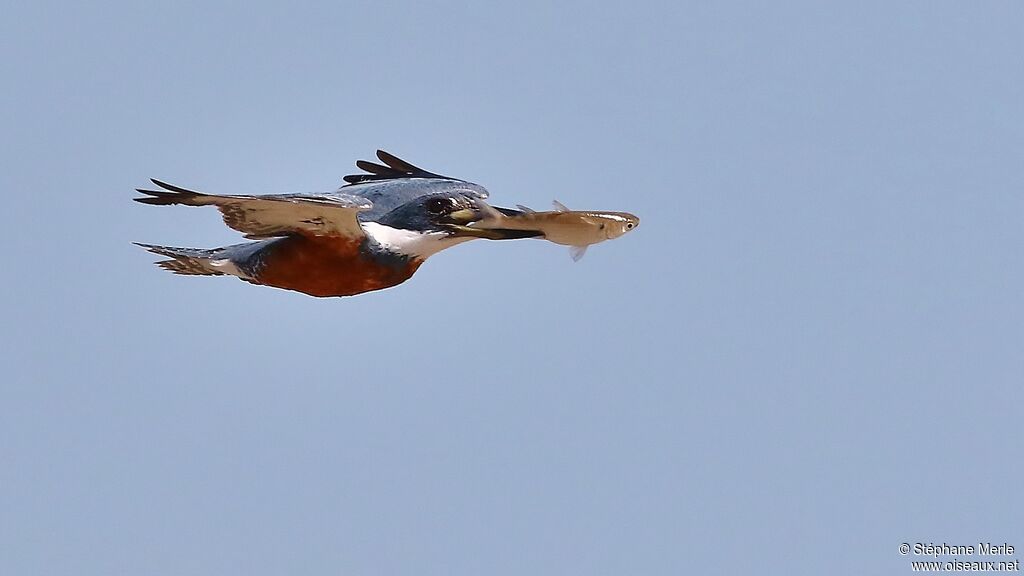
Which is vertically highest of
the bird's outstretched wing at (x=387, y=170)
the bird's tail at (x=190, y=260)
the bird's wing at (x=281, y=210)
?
the bird's outstretched wing at (x=387, y=170)

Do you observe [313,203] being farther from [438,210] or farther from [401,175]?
[401,175]

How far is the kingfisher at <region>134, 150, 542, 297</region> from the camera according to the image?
47.1 ft

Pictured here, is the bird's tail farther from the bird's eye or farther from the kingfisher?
the bird's eye

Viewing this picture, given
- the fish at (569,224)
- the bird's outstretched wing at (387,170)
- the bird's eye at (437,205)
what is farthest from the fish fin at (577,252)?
the bird's outstretched wing at (387,170)

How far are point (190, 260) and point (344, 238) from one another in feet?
6.00

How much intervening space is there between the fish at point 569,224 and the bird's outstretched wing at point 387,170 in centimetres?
252

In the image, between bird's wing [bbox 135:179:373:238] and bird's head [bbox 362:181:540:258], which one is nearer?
bird's wing [bbox 135:179:373:238]

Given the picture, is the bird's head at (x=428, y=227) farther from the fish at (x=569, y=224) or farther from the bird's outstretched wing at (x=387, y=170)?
the bird's outstretched wing at (x=387, y=170)

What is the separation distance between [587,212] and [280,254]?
288 cm

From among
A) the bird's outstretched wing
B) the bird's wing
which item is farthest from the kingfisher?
the bird's outstretched wing

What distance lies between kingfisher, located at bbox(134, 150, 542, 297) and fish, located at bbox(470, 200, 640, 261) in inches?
3.6

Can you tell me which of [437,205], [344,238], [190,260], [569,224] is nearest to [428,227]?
[437,205]

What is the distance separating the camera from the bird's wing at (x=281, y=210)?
44.6 feet

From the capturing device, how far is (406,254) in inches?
588
